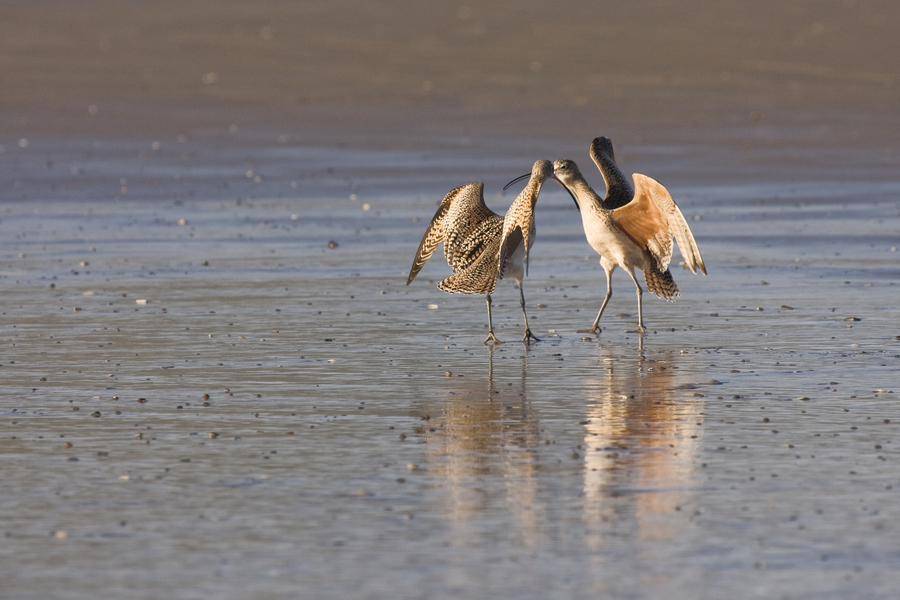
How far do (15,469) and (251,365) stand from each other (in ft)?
8.61

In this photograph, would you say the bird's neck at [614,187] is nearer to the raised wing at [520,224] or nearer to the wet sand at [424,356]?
the wet sand at [424,356]

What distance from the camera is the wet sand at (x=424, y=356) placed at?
→ 5.77 meters

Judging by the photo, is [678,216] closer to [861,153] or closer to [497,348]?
[497,348]

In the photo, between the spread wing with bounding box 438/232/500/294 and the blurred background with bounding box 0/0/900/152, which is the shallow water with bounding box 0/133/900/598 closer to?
the spread wing with bounding box 438/232/500/294

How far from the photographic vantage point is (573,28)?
2980 cm

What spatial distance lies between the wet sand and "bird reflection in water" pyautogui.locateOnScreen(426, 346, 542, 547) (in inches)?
1.1

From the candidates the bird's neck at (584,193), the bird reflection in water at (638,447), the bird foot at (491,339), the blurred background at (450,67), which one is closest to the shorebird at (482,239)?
the bird foot at (491,339)

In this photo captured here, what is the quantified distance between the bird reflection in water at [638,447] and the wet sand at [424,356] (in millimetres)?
28

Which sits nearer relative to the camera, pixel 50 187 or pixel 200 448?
pixel 200 448

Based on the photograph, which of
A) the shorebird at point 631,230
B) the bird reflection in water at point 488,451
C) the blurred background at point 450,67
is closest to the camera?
the bird reflection in water at point 488,451

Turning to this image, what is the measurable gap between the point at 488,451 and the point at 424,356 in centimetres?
256

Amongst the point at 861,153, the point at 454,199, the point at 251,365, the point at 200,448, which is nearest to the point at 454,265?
the point at 454,199

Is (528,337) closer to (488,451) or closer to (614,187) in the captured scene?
(614,187)

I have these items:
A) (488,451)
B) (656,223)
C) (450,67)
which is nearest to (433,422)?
(488,451)
